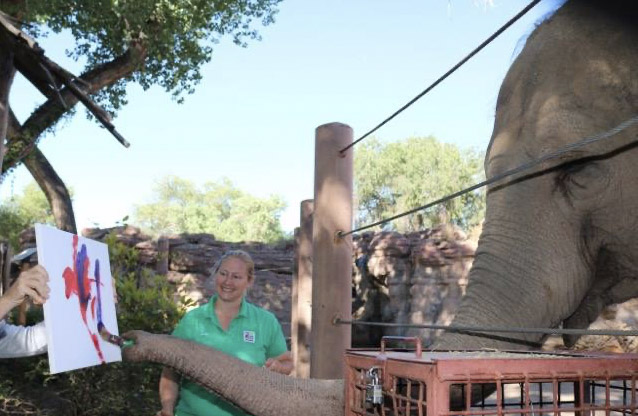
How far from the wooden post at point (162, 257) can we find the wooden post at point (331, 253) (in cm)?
1222

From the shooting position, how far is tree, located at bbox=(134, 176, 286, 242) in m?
56.2

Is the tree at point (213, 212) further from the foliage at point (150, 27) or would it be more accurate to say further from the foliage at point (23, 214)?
the foliage at point (150, 27)

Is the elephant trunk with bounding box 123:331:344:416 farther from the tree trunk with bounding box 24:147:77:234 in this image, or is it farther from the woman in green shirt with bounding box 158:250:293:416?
the tree trunk with bounding box 24:147:77:234

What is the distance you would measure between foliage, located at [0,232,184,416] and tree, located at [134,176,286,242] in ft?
143

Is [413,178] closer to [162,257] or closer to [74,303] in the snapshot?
[162,257]

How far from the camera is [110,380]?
6480 millimetres

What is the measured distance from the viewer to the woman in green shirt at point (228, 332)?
3162 millimetres

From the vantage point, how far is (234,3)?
13281 millimetres

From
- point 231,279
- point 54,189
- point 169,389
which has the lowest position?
point 169,389

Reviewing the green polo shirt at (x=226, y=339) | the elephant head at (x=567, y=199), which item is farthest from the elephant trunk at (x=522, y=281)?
the green polo shirt at (x=226, y=339)

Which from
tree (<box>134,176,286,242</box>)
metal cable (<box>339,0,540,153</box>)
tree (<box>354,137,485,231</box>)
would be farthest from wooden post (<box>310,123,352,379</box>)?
tree (<box>134,176,286,242</box>)

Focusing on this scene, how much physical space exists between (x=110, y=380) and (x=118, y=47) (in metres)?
7.69

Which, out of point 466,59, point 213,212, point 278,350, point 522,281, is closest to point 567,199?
point 522,281

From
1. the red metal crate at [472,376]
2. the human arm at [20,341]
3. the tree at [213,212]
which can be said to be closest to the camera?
the red metal crate at [472,376]
